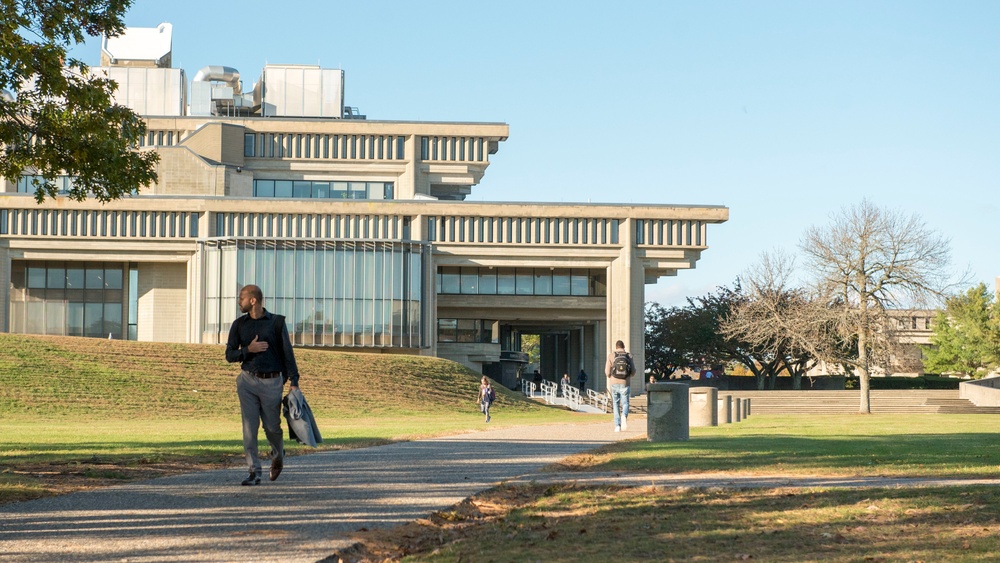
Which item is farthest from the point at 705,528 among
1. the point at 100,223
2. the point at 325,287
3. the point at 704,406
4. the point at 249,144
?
the point at 249,144

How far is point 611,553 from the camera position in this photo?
6.76m

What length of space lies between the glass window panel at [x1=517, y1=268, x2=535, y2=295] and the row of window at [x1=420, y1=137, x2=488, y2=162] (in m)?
9.78

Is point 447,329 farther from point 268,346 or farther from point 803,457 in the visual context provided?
point 268,346

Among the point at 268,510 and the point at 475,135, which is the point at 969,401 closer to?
the point at 475,135

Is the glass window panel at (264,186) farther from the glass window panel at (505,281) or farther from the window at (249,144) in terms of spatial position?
the glass window panel at (505,281)

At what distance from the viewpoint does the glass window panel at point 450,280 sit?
69500 mm

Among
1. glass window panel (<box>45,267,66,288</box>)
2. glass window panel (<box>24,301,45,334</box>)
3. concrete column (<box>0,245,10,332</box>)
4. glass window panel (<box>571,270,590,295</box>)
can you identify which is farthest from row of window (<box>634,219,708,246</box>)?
concrete column (<box>0,245,10,332</box>)

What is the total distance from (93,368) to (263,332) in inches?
1328

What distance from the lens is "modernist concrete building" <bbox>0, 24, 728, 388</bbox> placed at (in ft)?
207

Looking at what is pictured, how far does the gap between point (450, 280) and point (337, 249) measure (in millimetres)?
8900

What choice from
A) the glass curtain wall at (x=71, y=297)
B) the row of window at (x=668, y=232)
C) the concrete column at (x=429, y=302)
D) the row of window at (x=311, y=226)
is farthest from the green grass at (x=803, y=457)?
the glass curtain wall at (x=71, y=297)

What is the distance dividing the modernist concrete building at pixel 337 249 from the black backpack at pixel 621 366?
1749 inches

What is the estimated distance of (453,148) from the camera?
76250 millimetres

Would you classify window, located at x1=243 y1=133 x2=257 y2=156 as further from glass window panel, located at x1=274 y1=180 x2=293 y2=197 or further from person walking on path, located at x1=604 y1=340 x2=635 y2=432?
person walking on path, located at x1=604 y1=340 x2=635 y2=432
